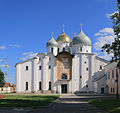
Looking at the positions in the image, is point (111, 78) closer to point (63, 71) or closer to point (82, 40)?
point (63, 71)

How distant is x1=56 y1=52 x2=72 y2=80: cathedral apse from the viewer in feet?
177

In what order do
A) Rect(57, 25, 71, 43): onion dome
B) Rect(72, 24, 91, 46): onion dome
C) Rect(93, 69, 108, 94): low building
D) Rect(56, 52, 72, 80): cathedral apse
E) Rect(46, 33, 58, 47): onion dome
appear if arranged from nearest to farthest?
Rect(93, 69, 108, 94): low building, Rect(56, 52, 72, 80): cathedral apse, Rect(72, 24, 91, 46): onion dome, Rect(46, 33, 58, 47): onion dome, Rect(57, 25, 71, 43): onion dome

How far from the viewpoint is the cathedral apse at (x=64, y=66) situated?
54031mm

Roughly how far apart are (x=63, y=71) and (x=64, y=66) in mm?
1333

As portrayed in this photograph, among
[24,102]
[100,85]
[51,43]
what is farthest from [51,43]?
[24,102]

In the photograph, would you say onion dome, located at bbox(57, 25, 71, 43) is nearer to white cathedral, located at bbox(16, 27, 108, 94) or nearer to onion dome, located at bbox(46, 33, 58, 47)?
onion dome, located at bbox(46, 33, 58, 47)

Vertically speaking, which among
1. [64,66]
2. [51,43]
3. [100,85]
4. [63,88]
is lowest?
[63,88]

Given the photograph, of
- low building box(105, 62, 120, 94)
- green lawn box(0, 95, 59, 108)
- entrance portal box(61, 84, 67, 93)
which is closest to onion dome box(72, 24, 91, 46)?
entrance portal box(61, 84, 67, 93)

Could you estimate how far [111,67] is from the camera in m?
41.6

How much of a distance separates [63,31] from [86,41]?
11.8 meters

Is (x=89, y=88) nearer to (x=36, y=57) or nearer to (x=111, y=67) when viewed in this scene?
(x=111, y=67)

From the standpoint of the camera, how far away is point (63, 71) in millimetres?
54094

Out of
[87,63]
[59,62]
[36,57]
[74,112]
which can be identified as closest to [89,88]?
[87,63]

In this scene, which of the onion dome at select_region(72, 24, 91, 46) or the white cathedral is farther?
the onion dome at select_region(72, 24, 91, 46)
